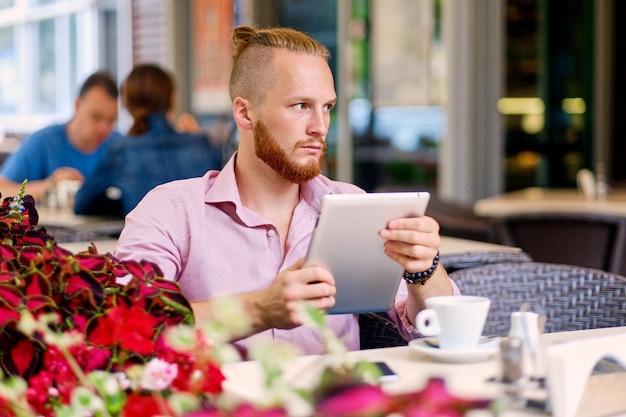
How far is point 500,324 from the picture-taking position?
260 cm

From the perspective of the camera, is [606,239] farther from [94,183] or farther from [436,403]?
[436,403]

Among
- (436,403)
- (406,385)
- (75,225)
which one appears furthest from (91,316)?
(75,225)

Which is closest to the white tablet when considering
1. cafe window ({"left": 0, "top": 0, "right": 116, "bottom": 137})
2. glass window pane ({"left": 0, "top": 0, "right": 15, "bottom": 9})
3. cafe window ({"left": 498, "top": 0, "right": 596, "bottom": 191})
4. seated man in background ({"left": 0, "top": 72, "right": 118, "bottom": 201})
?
seated man in background ({"left": 0, "top": 72, "right": 118, "bottom": 201})

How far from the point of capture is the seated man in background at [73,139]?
18.8ft

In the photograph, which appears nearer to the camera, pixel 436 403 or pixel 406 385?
pixel 436 403

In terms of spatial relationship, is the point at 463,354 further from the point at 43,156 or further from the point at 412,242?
the point at 43,156

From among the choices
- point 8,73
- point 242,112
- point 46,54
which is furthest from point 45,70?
point 242,112

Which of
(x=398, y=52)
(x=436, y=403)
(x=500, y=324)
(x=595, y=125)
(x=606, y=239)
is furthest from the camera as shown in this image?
(x=595, y=125)

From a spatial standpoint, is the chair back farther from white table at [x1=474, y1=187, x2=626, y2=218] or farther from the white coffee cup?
the white coffee cup

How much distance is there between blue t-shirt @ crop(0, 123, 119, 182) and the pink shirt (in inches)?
134

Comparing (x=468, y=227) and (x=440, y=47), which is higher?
(x=440, y=47)

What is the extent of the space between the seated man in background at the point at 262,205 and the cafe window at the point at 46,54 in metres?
8.48

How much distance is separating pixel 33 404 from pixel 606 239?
369cm

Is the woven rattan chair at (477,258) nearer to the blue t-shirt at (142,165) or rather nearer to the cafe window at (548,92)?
the blue t-shirt at (142,165)
